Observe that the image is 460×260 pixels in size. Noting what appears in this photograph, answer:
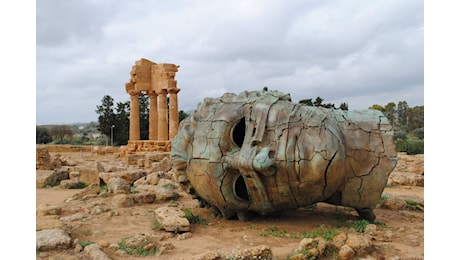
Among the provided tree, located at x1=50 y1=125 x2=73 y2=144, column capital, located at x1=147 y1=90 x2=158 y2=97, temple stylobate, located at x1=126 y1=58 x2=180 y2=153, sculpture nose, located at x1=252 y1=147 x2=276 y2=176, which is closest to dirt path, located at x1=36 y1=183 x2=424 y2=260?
sculpture nose, located at x1=252 y1=147 x2=276 y2=176

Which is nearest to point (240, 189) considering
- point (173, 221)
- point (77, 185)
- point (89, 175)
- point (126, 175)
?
point (173, 221)

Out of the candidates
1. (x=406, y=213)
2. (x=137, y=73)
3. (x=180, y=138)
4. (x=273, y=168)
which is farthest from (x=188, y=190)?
(x=137, y=73)

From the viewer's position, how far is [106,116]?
3759 cm

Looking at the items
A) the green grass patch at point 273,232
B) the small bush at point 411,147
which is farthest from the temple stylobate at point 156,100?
the green grass patch at point 273,232

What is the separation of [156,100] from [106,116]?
1590 cm

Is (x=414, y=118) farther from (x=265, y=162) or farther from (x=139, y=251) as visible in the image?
(x=139, y=251)

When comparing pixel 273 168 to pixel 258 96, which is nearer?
pixel 273 168

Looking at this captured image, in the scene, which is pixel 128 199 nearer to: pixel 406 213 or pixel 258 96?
pixel 258 96

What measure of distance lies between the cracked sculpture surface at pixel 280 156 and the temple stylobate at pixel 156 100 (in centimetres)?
1519

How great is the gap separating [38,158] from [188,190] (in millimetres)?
9070

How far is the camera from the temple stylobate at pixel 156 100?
21.4 metres

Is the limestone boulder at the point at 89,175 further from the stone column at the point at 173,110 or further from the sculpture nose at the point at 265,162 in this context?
the stone column at the point at 173,110

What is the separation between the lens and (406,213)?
695 cm

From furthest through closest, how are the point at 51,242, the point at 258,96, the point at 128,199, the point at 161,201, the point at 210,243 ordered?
the point at 161,201, the point at 128,199, the point at 258,96, the point at 210,243, the point at 51,242
